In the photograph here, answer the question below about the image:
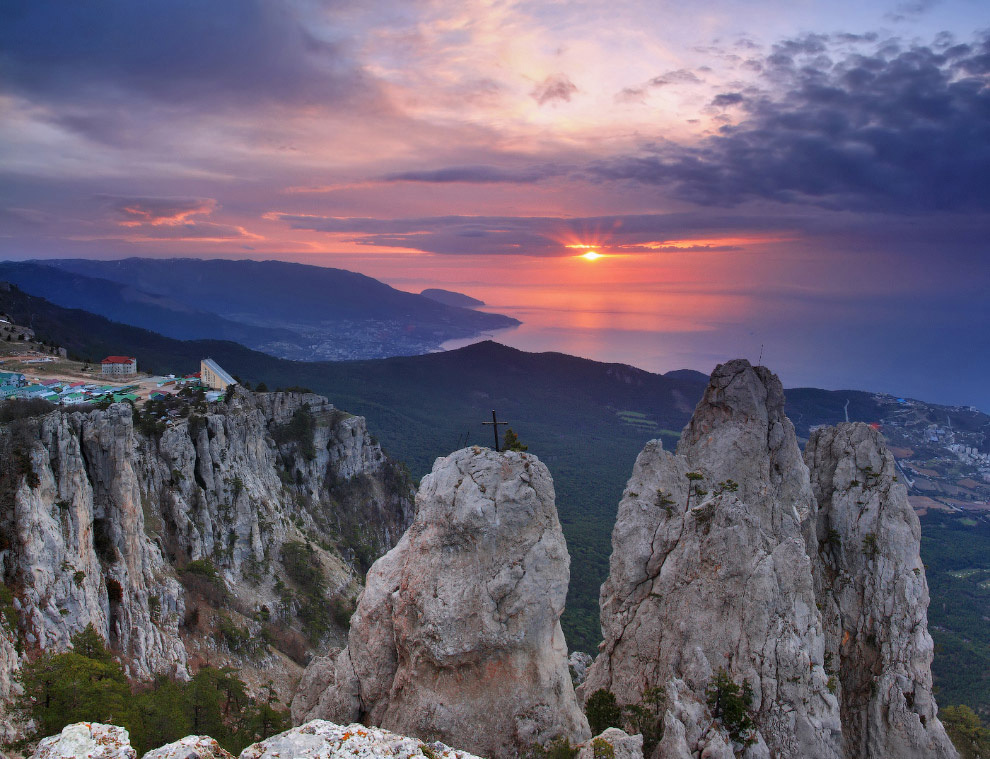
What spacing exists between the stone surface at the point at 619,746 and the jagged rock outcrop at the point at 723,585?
121 inches

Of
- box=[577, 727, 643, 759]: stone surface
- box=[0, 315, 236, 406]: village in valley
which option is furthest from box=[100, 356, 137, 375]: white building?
box=[577, 727, 643, 759]: stone surface

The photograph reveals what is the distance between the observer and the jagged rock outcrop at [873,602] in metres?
20.9

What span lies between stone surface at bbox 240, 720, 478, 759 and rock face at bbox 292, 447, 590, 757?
546 centimetres

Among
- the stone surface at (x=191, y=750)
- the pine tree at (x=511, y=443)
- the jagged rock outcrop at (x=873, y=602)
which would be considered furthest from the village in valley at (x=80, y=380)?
the jagged rock outcrop at (x=873, y=602)

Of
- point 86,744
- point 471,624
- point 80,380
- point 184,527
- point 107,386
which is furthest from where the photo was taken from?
point 80,380

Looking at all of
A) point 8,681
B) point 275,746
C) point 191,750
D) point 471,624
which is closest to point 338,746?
point 275,746

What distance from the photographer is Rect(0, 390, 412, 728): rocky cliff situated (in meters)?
23.8

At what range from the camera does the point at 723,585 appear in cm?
1966

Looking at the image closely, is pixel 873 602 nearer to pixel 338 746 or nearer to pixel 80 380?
pixel 338 746

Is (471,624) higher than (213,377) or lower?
lower

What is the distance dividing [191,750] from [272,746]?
1152 mm

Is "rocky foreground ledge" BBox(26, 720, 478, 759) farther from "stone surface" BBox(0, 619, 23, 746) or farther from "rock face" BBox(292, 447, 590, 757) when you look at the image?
"stone surface" BBox(0, 619, 23, 746)

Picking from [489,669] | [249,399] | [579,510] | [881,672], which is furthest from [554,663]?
[579,510]

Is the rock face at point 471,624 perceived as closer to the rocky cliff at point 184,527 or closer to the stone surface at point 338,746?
the stone surface at point 338,746
